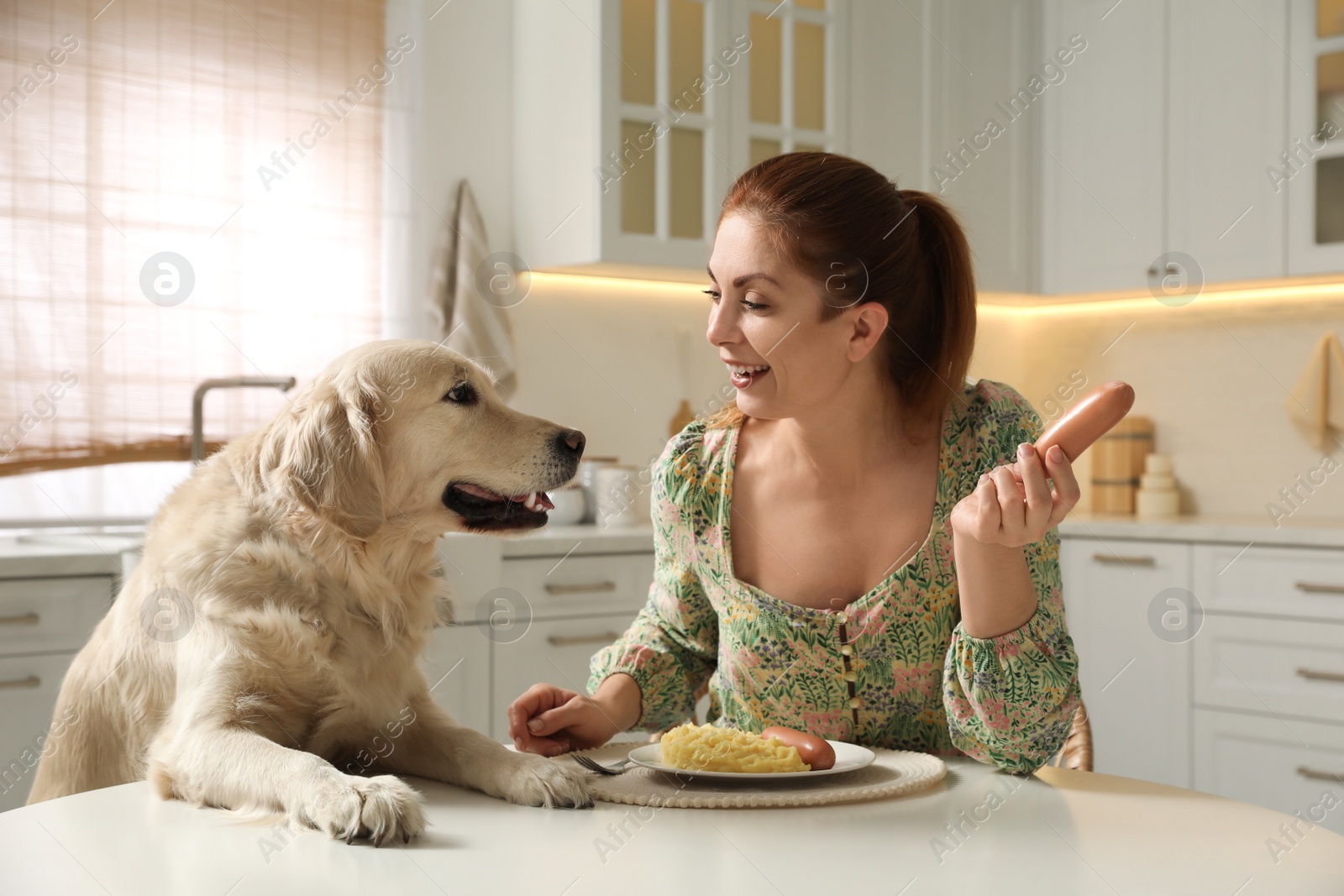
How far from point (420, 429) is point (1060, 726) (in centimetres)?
80

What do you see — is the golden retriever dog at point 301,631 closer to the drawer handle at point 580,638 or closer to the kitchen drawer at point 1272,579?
the drawer handle at point 580,638

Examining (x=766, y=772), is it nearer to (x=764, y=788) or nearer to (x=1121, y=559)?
(x=764, y=788)

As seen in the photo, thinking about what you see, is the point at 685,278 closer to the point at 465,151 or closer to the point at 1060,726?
the point at 465,151

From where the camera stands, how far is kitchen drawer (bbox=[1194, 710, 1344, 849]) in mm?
2900

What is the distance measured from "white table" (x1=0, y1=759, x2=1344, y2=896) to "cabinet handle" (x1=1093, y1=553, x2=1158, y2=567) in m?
2.37

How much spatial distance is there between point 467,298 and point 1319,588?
2.39 m

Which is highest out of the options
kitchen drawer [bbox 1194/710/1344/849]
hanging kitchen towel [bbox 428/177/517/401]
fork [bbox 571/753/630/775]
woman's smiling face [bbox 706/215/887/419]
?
hanging kitchen towel [bbox 428/177/517/401]

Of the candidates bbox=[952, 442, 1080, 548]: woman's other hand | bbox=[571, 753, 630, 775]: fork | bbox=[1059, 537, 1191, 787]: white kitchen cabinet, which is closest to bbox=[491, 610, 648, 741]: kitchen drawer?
bbox=[1059, 537, 1191, 787]: white kitchen cabinet

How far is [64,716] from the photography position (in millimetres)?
1275

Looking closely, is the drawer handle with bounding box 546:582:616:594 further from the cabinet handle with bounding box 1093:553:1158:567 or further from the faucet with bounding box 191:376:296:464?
the cabinet handle with bounding box 1093:553:1158:567

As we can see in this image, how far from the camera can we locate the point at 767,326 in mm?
1336

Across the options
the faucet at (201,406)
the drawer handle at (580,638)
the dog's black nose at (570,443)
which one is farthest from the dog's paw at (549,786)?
the faucet at (201,406)

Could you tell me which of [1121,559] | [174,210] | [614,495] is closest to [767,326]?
[614,495]

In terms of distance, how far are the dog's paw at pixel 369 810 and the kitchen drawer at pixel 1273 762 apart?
2631 millimetres
